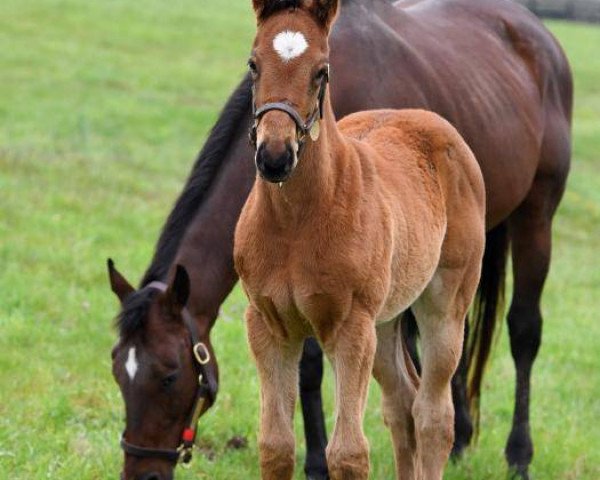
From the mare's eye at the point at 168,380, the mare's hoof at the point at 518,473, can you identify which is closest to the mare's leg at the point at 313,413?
the mare's hoof at the point at 518,473

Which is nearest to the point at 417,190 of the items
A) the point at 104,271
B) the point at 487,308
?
the point at 487,308

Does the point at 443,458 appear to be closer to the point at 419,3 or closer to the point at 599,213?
the point at 419,3

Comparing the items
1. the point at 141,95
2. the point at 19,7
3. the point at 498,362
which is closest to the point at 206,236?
the point at 498,362

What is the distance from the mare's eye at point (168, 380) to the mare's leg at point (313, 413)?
127 cm

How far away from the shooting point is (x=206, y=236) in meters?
5.16

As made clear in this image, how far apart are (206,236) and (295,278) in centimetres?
137

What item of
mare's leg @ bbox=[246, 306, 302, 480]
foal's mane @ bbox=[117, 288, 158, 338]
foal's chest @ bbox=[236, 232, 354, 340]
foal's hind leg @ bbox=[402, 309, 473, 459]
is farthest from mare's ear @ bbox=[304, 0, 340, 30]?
foal's hind leg @ bbox=[402, 309, 473, 459]

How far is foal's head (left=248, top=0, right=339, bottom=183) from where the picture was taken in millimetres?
3520

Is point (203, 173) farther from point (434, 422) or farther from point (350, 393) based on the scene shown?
point (350, 393)

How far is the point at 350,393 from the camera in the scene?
387 centimetres

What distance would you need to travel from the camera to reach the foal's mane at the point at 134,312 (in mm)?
4555

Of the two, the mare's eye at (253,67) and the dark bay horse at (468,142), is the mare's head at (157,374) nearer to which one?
the dark bay horse at (468,142)

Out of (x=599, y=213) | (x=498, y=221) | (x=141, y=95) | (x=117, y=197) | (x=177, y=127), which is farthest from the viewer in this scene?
(x=141, y=95)

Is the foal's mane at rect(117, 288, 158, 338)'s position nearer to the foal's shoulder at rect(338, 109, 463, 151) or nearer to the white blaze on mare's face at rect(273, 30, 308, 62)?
the foal's shoulder at rect(338, 109, 463, 151)
